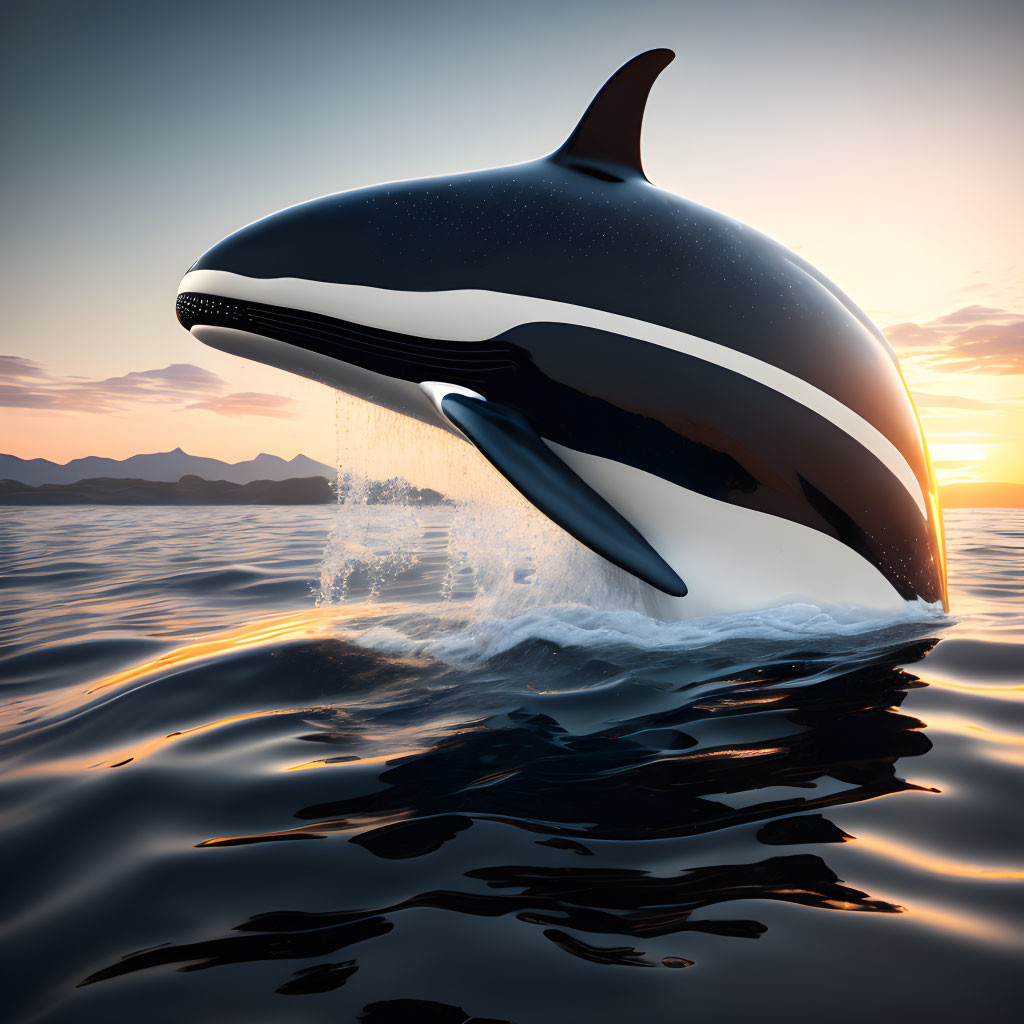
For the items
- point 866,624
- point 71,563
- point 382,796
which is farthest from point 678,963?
point 71,563

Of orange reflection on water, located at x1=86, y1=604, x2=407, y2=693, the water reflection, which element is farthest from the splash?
the water reflection

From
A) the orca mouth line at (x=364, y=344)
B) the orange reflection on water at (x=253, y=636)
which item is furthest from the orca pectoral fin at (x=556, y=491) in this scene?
the orange reflection on water at (x=253, y=636)

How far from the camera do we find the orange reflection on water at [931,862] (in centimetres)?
234

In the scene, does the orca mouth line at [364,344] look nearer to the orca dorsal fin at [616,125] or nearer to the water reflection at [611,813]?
the orca dorsal fin at [616,125]

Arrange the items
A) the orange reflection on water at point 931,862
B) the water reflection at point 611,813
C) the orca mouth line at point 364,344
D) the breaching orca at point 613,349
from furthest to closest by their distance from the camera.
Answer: the orca mouth line at point 364,344 < the breaching orca at point 613,349 < the orange reflection on water at point 931,862 < the water reflection at point 611,813

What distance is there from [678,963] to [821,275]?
559cm

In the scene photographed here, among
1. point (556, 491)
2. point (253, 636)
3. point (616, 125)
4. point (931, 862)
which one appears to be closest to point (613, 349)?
point (556, 491)

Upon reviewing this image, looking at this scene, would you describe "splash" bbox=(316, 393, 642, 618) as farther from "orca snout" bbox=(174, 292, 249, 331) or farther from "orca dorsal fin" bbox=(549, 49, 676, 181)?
"orca dorsal fin" bbox=(549, 49, 676, 181)

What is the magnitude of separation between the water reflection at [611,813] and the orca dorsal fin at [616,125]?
3919 mm

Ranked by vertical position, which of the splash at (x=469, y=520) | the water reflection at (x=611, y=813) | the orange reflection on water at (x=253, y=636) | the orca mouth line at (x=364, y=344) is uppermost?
the orca mouth line at (x=364, y=344)

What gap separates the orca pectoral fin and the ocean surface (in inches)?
24.5

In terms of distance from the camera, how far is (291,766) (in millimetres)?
3328

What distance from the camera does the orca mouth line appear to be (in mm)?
5250

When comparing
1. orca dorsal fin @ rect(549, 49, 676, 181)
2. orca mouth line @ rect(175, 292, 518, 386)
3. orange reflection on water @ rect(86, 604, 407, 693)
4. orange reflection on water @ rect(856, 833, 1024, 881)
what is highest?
orca dorsal fin @ rect(549, 49, 676, 181)
